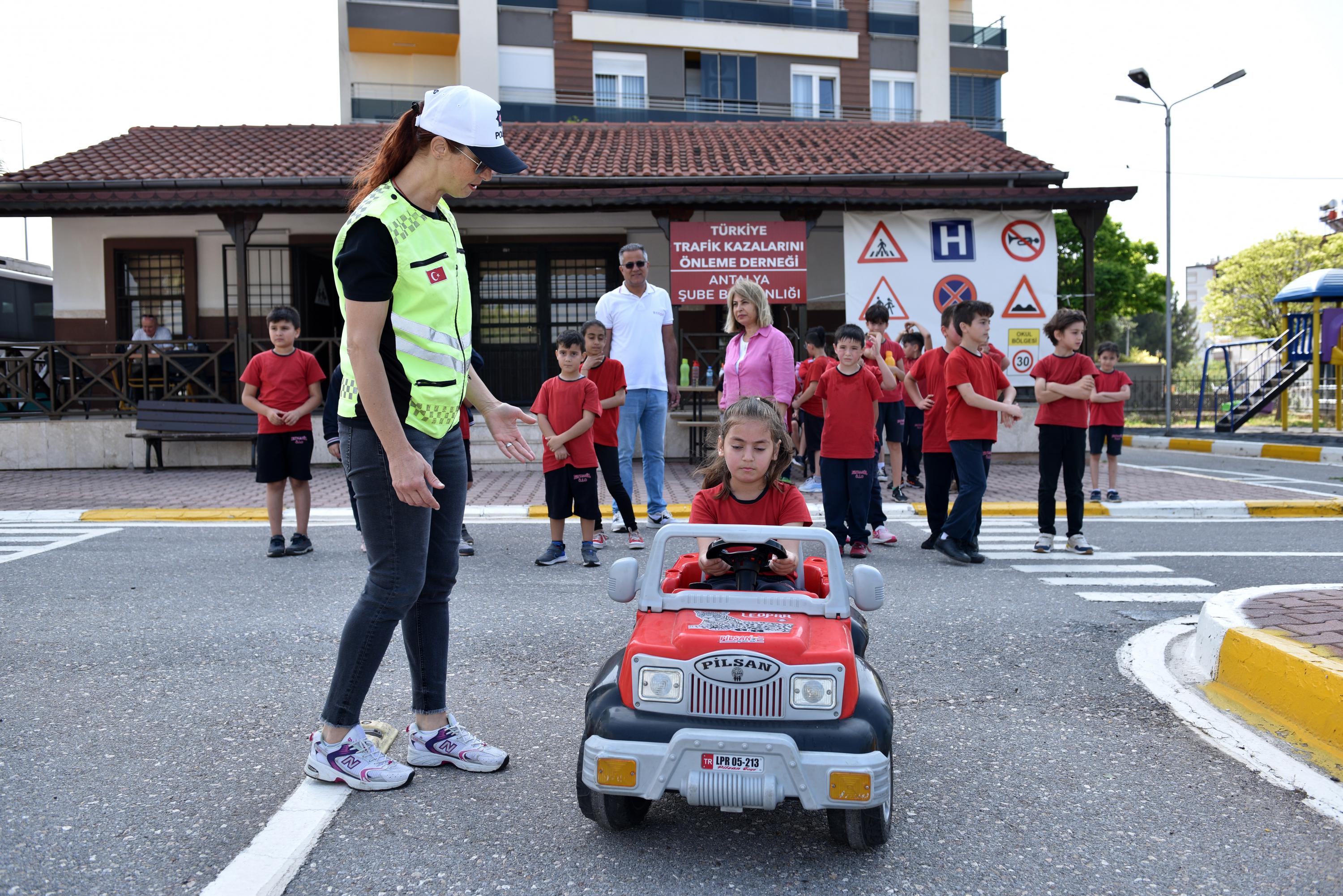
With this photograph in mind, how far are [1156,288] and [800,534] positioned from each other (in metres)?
45.5

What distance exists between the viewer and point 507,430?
3297mm

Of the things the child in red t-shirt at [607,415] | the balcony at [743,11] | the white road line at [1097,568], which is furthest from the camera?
the balcony at [743,11]

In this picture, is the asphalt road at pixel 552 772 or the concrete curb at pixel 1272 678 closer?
the asphalt road at pixel 552 772

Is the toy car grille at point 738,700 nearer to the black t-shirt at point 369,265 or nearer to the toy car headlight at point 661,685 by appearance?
Answer: the toy car headlight at point 661,685

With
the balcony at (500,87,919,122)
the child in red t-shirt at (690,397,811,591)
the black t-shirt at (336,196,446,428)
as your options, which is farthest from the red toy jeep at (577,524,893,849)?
the balcony at (500,87,919,122)

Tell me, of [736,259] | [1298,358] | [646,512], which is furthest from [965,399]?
[1298,358]

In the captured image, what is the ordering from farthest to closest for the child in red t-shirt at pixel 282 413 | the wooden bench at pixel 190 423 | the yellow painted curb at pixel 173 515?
1. the wooden bench at pixel 190 423
2. the yellow painted curb at pixel 173 515
3. the child in red t-shirt at pixel 282 413

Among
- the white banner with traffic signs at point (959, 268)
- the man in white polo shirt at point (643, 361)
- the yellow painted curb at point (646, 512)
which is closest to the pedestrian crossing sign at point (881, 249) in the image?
the white banner with traffic signs at point (959, 268)

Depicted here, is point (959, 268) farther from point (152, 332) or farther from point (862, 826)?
point (862, 826)

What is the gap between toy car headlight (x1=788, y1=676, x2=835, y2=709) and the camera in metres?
2.49

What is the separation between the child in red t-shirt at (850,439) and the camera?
6.89 meters

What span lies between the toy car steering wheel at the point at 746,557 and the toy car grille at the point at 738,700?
487 millimetres

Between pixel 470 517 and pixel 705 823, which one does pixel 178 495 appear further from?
pixel 705 823

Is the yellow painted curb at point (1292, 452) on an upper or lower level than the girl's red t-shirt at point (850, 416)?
lower
